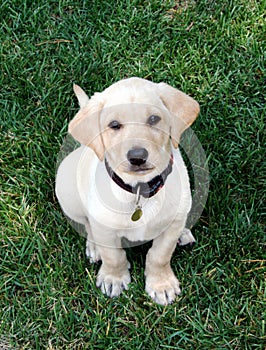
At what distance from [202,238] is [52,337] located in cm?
103

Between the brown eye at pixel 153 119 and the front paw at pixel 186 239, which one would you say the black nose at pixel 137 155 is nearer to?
the brown eye at pixel 153 119

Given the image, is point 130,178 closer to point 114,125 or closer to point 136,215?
point 136,215

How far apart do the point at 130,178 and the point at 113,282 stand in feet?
2.73

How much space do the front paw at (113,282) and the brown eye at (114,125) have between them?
105 centimetres

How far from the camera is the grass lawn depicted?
11.3 feet

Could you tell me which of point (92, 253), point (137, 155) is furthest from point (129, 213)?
point (92, 253)

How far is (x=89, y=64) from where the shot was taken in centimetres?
441

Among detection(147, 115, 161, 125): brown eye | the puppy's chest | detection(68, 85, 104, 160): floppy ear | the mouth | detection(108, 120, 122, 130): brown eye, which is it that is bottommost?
the puppy's chest

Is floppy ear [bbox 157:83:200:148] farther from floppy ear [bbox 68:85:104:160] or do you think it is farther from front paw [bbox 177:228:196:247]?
front paw [bbox 177:228:196:247]

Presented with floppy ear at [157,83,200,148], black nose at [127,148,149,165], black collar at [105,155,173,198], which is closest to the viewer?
black nose at [127,148,149,165]

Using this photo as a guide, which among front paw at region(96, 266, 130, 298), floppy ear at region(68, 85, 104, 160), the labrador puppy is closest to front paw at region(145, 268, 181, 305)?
the labrador puppy

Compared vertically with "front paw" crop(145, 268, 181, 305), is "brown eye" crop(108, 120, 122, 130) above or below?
above

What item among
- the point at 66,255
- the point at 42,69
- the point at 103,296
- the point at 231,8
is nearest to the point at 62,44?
the point at 42,69

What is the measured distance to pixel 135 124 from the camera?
2.72 meters
